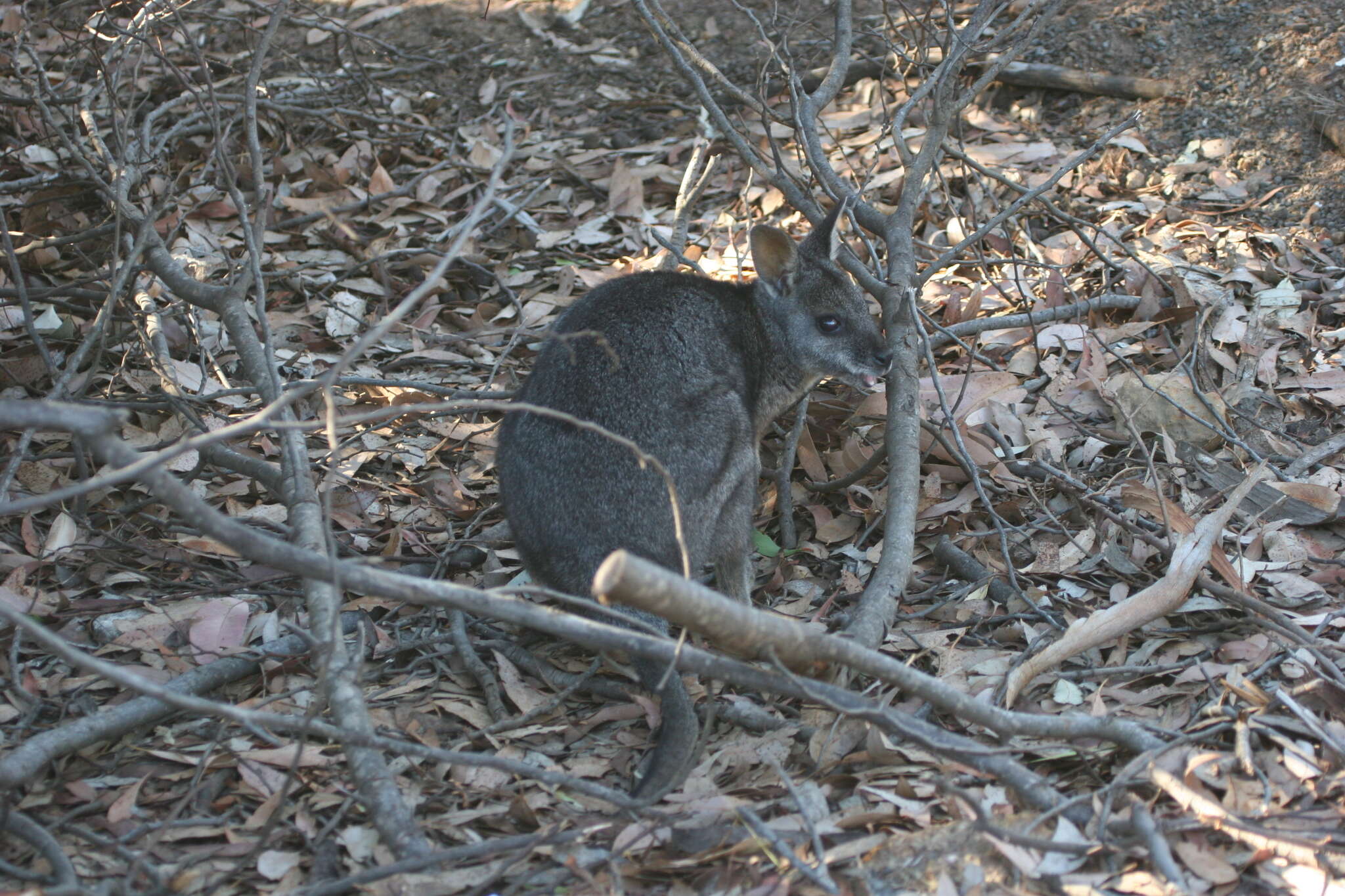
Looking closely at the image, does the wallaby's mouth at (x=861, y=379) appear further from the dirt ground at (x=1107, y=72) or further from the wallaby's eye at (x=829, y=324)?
the dirt ground at (x=1107, y=72)

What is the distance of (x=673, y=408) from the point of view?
402 centimetres

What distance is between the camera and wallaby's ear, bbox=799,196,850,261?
462 cm

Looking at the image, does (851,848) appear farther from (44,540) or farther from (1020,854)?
(44,540)

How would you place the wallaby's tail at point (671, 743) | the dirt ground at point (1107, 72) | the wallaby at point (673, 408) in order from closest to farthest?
the wallaby's tail at point (671, 743)
the wallaby at point (673, 408)
the dirt ground at point (1107, 72)

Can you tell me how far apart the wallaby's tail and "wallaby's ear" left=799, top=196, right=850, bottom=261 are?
200cm

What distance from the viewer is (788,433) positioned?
527 centimetres

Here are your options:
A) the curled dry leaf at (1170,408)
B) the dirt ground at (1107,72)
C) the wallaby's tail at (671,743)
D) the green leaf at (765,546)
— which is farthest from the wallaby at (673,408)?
the dirt ground at (1107,72)

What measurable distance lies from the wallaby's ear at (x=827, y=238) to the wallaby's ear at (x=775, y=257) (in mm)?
77

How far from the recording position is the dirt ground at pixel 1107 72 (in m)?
5.99

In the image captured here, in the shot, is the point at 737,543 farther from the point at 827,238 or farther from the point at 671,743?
the point at 827,238

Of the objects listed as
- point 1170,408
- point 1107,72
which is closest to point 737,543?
point 1170,408

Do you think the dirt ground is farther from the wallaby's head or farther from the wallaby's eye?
the wallaby's eye

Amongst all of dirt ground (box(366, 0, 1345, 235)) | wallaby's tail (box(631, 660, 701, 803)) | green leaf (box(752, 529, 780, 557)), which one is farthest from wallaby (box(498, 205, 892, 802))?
dirt ground (box(366, 0, 1345, 235))

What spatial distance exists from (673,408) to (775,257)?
3.47 feet
